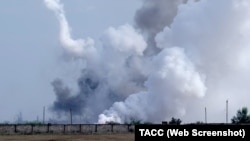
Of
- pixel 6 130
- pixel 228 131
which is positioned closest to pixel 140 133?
pixel 228 131

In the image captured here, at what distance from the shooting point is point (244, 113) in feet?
486

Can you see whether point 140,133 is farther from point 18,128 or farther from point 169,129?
point 18,128

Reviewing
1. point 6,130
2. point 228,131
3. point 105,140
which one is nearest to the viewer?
point 228,131

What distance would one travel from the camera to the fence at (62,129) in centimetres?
10362

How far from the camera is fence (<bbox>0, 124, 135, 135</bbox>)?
340ft

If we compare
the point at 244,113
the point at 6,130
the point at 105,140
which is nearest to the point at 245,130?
the point at 105,140

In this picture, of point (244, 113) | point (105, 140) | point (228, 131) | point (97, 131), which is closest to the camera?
point (228, 131)

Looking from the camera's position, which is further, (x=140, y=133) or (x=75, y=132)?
(x=75, y=132)

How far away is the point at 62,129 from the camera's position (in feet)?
354

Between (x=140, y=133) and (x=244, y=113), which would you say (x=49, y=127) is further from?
(x=140, y=133)

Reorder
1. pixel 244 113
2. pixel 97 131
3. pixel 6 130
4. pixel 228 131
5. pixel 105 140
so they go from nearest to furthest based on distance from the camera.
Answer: pixel 228 131, pixel 105 140, pixel 6 130, pixel 97 131, pixel 244 113

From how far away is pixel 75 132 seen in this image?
107062 mm

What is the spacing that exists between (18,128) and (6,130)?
3059 mm

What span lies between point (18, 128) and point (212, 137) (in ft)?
268
